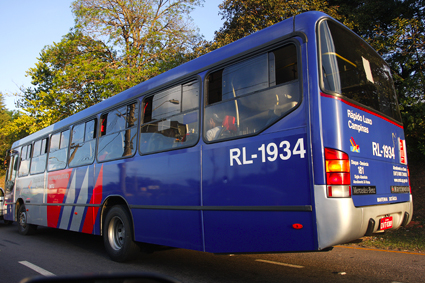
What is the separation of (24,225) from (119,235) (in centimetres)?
580

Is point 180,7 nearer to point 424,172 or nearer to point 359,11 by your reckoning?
point 359,11

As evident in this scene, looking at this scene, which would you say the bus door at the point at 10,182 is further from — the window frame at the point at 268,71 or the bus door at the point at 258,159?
the bus door at the point at 258,159

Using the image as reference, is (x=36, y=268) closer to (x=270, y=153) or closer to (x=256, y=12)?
(x=270, y=153)

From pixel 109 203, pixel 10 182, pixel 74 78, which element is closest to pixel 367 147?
pixel 109 203

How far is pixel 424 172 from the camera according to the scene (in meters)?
13.1

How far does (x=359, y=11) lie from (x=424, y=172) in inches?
264

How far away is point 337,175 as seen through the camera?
351 cm

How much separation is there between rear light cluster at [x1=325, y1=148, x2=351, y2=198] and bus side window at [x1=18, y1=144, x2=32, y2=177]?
10.1 m

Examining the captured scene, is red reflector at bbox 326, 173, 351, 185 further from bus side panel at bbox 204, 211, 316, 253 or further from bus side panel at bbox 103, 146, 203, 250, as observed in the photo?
bus side panel at bbox 103, 146, 203, 250

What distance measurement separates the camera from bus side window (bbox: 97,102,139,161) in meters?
6.23

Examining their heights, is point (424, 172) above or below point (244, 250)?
above

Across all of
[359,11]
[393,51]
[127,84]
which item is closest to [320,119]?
[393,51]

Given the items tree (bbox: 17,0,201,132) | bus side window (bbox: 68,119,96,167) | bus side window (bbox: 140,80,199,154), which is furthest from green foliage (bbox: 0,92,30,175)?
bus side window (bbox: 140,80,199,154)

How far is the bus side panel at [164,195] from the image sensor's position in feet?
15.5
